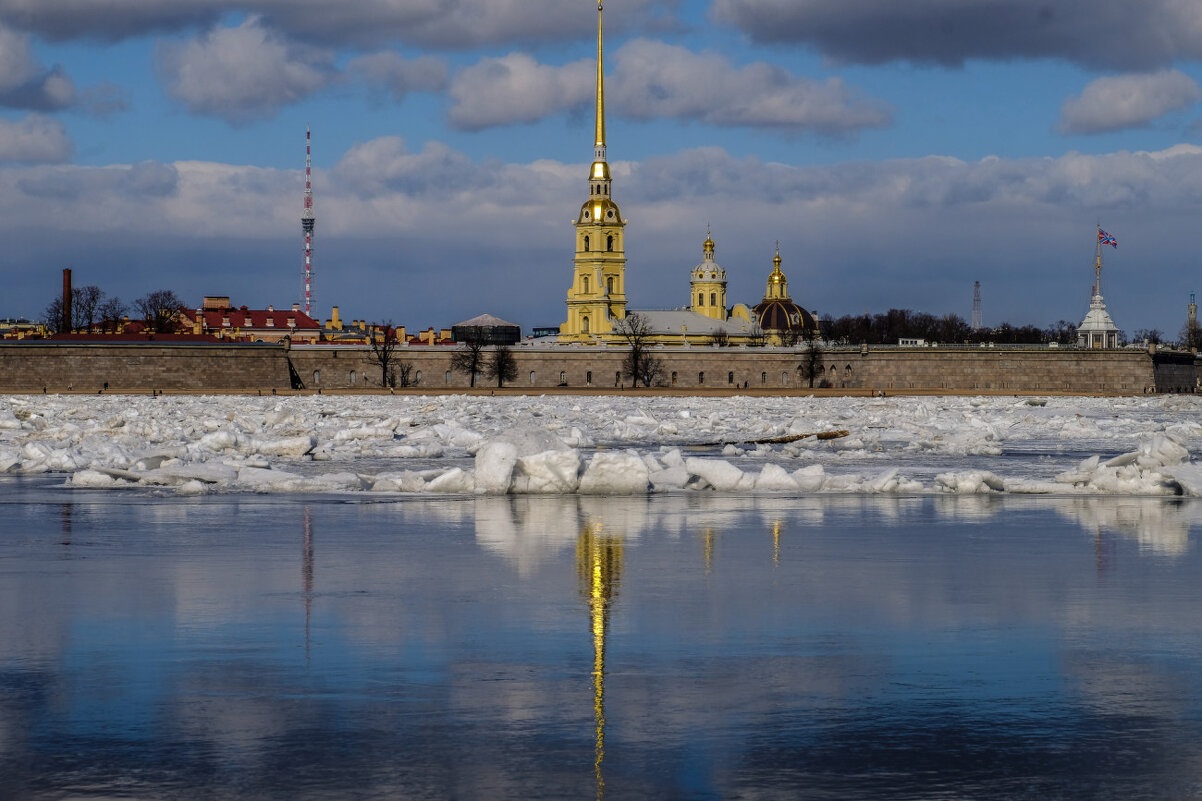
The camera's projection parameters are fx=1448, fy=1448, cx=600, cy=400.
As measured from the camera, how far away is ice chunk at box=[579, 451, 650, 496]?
18344 millimetres

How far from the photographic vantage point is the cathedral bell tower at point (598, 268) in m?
146

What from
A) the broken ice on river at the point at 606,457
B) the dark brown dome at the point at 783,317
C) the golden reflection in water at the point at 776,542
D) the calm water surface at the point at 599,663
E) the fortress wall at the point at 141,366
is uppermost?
the dark brown dome at the point at 783,317

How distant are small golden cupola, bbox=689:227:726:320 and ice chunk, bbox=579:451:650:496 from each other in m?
148

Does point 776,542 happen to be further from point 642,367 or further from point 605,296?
point 605,296

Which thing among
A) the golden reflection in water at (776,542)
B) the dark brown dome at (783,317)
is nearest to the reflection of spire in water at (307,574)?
the golden reflection in water at (776,542)

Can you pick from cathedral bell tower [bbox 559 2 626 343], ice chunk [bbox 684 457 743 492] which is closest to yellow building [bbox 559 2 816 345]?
cathedral bell tower [bbox 559 2 626 343]

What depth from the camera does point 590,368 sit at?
11575 cm

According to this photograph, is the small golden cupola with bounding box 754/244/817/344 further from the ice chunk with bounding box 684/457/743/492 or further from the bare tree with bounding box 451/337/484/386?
the ice chunk with bounding box 684/457/743/492

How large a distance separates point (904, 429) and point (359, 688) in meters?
30.7

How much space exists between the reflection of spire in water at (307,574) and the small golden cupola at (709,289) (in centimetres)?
15240

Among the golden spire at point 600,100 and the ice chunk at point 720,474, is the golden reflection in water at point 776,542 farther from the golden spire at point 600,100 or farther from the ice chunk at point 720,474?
the golden spire at point 600,100

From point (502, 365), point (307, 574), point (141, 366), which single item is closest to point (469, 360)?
point (502, 365)

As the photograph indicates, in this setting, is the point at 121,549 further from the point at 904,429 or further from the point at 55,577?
the point at 904,429

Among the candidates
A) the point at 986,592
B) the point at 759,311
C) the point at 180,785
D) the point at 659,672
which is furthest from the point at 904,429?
the point at 759,311
